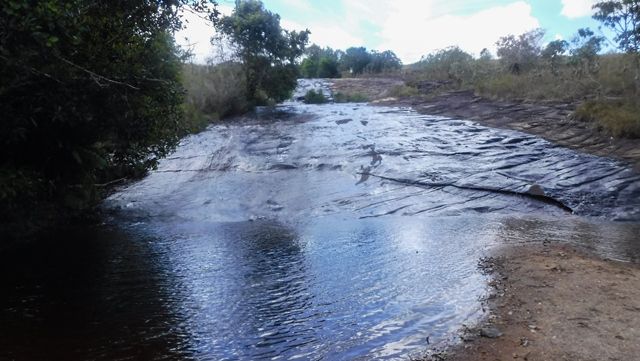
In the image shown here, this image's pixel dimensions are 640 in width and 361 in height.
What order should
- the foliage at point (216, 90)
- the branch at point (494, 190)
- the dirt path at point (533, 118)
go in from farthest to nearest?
the foliage at point (216, 90), the dirt path at point (533, 118), the branch at point (494, 190)

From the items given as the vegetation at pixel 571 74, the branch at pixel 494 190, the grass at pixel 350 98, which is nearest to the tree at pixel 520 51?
the vegetation at pixel 571 74

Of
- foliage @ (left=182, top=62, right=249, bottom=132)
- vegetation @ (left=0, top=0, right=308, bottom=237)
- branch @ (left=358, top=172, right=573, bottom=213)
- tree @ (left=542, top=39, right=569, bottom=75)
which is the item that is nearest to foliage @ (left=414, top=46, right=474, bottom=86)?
tree @ (left=542, top=39, right=569, bottom=75)

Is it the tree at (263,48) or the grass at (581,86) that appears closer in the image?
the grass at (581,86)

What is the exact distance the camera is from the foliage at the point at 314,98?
38781mm

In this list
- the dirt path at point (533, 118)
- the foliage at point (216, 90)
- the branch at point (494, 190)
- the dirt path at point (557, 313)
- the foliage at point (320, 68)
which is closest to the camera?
the dirt path at point (557, 313)

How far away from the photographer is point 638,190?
13.6 m

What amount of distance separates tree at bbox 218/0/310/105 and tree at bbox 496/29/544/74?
527 inches

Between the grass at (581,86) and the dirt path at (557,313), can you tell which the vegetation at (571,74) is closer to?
the grass at (581,86)

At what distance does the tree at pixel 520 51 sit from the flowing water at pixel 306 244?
14288 millimetres

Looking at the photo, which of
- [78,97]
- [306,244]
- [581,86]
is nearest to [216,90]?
[581,86]

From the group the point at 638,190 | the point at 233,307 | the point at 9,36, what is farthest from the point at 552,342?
the point at 638,190

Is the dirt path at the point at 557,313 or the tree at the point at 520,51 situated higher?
the tree at the point at 520,51

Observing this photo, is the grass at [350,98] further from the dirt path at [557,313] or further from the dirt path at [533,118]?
the dirt path at [557,313]

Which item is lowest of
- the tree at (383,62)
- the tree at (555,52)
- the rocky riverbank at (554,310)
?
the rocky riverbank at (554,310)
